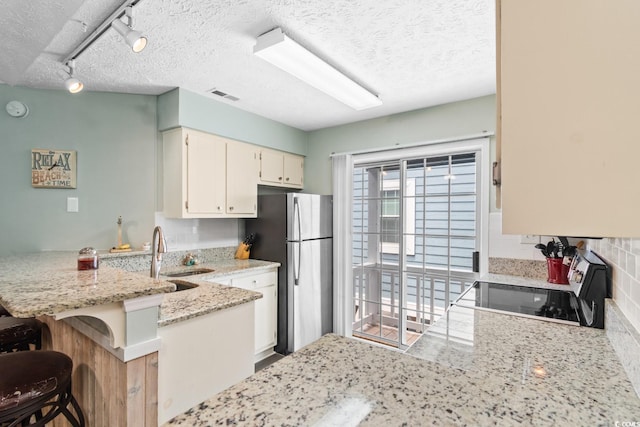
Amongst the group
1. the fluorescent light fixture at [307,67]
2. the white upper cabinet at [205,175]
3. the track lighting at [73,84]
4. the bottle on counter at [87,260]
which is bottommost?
the bottle on counter at [87,260]

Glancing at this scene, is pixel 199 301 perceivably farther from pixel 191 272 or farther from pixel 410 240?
pixel 410 240

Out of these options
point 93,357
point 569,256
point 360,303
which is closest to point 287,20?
point 93,357

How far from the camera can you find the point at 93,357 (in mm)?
1387

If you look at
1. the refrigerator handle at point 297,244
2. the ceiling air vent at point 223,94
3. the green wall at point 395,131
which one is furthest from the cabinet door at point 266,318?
the ceiling air vent at point 223,94

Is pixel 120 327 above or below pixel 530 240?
below

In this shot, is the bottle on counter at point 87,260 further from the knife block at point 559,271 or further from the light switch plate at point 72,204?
the knife block at point 559,271

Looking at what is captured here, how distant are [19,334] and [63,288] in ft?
3.11

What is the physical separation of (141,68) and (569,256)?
3.30 meters

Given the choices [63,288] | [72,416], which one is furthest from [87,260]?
[72,416]

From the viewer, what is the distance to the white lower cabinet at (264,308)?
2912mm

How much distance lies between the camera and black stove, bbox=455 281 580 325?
4.82 feet

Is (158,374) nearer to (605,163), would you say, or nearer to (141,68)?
(605,163)

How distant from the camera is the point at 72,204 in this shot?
2500mm

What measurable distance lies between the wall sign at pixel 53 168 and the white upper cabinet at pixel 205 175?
2.26 feet
